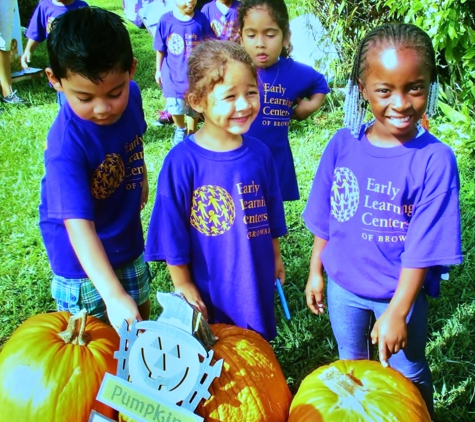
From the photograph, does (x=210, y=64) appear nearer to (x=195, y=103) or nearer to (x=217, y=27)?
(x=195, y=103)

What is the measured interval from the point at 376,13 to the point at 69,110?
190 inches

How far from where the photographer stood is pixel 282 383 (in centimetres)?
171

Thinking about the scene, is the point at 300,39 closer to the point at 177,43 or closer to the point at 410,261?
the point at 177,43

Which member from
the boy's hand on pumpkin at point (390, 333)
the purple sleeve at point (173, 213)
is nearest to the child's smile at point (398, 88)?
the boy's hand on pumpkin at point (390, 333)

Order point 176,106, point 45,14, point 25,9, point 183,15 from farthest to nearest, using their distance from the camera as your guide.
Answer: point 25,9 < point 45,14 < point 176,106 < point 183,15

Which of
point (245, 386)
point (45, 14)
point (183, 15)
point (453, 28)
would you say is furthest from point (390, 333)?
point (45, 14)

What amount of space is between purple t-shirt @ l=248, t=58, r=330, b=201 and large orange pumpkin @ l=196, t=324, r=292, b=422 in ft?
5.09

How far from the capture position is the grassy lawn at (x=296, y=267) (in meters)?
2.66

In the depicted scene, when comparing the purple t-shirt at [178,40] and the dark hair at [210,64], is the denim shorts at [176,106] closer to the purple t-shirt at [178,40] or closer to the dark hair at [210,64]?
the purple t-shirt at [178,40]

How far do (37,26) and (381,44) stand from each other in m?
5.50

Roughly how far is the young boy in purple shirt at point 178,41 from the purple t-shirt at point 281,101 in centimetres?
227

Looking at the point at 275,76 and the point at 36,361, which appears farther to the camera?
the point at 275,76

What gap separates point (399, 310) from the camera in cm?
173

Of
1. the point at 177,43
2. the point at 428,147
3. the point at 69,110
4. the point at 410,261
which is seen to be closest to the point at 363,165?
the point at 428,147
